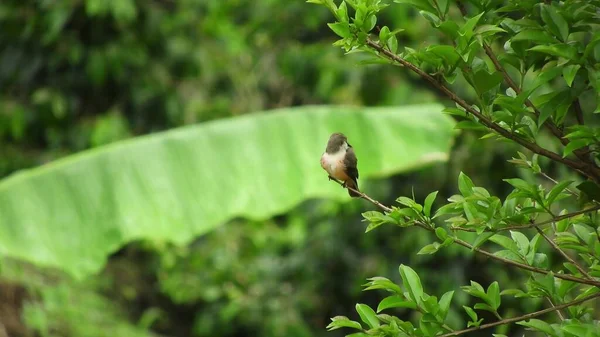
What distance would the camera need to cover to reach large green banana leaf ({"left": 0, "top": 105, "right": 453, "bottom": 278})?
207 inches

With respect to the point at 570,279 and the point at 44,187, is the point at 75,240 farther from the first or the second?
the point at 570,279

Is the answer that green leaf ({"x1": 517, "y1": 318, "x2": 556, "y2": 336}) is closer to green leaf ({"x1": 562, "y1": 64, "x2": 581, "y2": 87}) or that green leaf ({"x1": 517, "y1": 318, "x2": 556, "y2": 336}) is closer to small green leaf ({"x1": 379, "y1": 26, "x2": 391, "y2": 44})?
green leaf ({"x1": 562, "y1": 64, "x2": 581, "y2": 87})

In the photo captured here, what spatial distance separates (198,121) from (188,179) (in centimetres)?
328

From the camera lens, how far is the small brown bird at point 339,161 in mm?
3180

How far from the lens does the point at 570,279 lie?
2436mm

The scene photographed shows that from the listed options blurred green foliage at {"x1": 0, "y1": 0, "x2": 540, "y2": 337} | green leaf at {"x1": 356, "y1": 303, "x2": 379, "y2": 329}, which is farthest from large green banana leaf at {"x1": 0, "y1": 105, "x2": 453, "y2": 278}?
green leaf at {"x1": 356, "y1": 303, "x2": 379, "y2": 329}

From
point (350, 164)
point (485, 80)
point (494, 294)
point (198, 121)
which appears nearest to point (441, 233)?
point (494, 294)

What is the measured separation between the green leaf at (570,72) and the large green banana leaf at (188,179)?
3.28m

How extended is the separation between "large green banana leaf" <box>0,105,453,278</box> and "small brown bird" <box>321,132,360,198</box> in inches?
90.7

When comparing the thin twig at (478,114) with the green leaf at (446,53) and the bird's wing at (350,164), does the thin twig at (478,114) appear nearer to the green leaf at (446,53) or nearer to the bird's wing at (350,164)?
the green leaf at (446,53)

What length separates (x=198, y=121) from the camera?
8.92 metres

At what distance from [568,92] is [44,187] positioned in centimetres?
362

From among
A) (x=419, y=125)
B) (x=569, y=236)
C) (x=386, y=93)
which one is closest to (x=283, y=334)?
(x=386, y=93)

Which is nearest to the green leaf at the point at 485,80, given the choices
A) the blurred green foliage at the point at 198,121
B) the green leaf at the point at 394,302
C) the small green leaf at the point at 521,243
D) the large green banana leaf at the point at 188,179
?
the small green leaf at the point at 521,243
